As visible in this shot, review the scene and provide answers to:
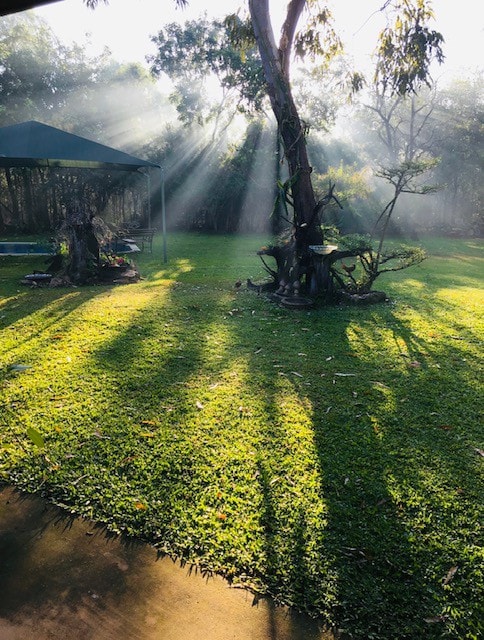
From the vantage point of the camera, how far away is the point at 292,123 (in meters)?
6.62

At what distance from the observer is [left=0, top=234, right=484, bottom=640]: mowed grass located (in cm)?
189

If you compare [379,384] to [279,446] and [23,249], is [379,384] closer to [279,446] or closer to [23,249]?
[279,446]

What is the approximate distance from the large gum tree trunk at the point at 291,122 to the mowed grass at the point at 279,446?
5.28 ft

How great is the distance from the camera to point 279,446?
284 centimetres

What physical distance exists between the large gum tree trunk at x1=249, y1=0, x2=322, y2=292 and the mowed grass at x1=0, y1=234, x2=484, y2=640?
1608 millimetres

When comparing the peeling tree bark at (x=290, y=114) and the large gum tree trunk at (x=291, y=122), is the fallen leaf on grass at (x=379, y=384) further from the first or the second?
the peeling tree bark at (x=290, y=114)

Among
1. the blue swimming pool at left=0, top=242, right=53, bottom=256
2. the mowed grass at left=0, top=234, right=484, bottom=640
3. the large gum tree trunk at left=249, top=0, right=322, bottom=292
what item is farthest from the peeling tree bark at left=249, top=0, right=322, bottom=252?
the blue swimming pool at left=0, top=242, right=53, bottom=256

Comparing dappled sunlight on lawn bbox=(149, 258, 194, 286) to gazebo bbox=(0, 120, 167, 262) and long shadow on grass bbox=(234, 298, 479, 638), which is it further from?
long shadow on grass bbox=(234, 298, 479, 638)

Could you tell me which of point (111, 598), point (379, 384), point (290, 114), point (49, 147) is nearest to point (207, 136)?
point (49, 147)

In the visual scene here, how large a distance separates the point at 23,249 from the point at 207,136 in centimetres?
1666

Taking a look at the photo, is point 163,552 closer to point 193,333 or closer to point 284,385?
point 284,385

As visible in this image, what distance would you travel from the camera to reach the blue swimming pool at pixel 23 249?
34.2 ft

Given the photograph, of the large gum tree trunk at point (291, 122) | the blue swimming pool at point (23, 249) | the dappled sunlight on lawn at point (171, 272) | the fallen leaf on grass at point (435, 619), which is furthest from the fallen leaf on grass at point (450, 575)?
the blue swimming pool at point (23, 249)

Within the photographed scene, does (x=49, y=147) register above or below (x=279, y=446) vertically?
above
